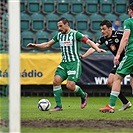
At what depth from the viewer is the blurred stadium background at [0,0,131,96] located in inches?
655

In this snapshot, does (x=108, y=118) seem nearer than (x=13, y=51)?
No

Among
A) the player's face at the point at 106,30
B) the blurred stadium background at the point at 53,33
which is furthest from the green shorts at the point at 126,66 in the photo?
the blurred stadium background at the point at 53,33

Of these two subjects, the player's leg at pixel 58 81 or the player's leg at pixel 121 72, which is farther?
the player's leg at pixel 58 81

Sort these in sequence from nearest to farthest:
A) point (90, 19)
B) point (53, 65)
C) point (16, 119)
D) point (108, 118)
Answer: point (16, 119), point (108, 118), point (53, 65), point (90, 19)

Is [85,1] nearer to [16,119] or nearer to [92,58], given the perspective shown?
[92,58]

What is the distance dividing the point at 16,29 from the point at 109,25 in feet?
16.3

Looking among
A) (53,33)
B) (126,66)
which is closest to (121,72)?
(126,66)

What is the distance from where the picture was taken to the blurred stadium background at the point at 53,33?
1662 centimetres

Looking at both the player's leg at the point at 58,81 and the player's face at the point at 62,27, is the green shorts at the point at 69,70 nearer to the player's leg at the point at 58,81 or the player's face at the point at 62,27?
the player's leg at the point at 58,81

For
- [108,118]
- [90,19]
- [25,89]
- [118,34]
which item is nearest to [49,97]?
[25,89]

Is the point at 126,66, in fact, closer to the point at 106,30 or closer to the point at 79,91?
the point at 106,30

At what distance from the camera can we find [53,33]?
19.2 m

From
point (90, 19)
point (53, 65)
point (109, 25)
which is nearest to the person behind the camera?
point (109, 25)

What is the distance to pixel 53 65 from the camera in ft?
54.4
